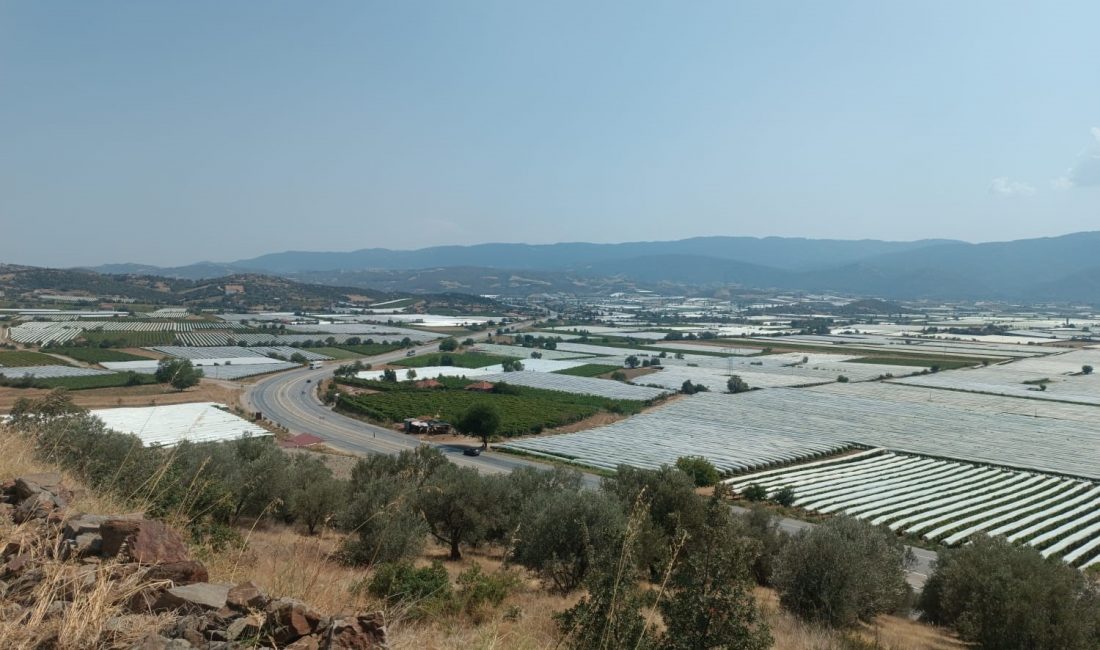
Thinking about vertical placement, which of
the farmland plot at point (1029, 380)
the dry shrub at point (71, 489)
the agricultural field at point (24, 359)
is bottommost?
the farmland plot at point (1029, 380)

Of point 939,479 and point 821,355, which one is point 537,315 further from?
point 939,479

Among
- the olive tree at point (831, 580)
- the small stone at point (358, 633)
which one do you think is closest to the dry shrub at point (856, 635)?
the olive tree at point (831, 580)

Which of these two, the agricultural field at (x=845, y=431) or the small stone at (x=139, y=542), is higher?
the small stone at (x=139, y=542)

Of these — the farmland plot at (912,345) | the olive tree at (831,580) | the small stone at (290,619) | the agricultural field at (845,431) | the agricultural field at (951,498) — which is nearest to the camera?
the small stone at (290,619)

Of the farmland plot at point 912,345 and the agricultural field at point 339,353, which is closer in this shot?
the agricultural field at point 339,353

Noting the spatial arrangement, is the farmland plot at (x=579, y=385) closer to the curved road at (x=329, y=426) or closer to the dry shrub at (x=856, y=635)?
the curved road at (x=329, y=426)

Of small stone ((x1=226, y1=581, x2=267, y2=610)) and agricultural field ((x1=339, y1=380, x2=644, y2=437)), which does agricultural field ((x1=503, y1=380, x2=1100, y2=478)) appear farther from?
small stone ((x1=226, y1=581, x2=267, y2=610))

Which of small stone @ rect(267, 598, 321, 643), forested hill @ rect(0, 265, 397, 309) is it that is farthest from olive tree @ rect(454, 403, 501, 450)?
forested hill @ rect(0, 265, 397, 309)
